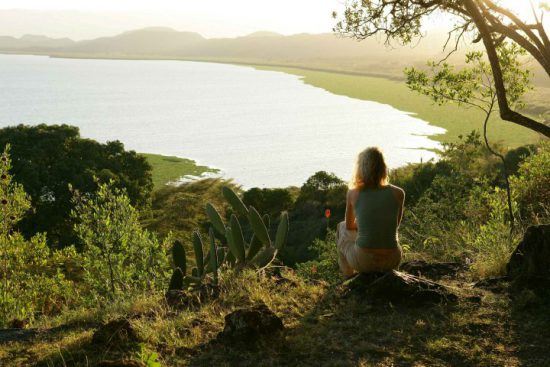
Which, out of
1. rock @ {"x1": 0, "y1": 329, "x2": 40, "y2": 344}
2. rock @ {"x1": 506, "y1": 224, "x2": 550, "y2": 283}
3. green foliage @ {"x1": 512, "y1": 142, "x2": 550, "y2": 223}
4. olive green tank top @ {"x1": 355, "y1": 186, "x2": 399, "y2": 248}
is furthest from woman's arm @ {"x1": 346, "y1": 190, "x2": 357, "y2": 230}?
green foliage @ {"x1": 512, "y1": 142, "x2": 550, "y2": 223}

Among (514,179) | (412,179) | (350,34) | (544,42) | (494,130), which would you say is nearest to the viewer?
(544,42)

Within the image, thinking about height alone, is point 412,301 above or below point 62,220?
above

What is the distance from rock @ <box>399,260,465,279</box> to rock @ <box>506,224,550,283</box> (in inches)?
50.6

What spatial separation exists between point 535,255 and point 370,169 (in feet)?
7.99

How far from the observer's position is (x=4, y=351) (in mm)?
6172

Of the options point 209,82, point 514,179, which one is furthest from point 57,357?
point 209,82

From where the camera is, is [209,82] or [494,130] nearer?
[494,130]

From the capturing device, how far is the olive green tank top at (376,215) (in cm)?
686

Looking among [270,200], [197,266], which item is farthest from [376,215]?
[270,200]

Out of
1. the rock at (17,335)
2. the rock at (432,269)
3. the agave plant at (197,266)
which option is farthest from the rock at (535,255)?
the rock at (17,335)

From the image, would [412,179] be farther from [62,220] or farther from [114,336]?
[114,336]

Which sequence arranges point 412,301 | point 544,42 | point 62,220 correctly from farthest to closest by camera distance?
point 62,220, point 544,42, point 412,301

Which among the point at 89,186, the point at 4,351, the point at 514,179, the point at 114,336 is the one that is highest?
the point at 514,179

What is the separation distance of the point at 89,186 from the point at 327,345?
35.3 m
